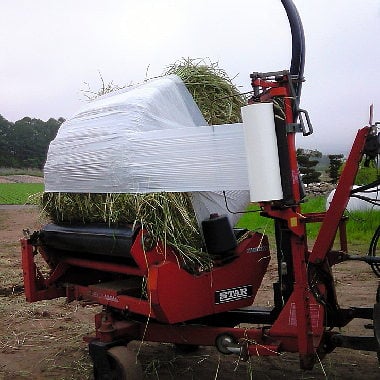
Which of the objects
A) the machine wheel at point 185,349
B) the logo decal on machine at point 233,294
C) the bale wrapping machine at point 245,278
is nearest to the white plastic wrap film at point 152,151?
the bale wrapping machine at point 245,278

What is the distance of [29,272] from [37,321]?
1692 mm

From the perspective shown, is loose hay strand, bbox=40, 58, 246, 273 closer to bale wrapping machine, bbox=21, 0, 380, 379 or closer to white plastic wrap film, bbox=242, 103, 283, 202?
bale wrapping machine, bbox=21, 0, 380, 379

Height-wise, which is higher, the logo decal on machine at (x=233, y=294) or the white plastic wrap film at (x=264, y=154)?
the white plastic wrap film at (x=264, y=154)

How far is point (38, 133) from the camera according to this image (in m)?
74.9

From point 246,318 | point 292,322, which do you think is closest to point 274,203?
point 292,322

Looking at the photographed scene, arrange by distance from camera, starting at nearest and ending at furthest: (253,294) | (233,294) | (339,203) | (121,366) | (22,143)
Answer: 1. (339,203)
2. (121,366)
3. (233,294)
4. (253,294)
5. (22,143)

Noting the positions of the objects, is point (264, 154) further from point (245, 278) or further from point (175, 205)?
point (245, 278)

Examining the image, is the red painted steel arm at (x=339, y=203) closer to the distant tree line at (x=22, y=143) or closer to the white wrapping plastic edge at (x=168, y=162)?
the white wrapping plastic edge at (x=168, y=162)

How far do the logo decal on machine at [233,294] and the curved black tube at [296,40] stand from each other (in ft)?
5.02

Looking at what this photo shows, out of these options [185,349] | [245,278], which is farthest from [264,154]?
[185,349]

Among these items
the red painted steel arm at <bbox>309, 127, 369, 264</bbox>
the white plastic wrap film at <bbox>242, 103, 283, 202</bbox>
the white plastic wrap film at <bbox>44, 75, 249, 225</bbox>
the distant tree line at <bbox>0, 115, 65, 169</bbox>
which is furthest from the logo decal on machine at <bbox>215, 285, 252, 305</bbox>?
the distant tree line at <bbox>0, 115, 65, 169</bbox>

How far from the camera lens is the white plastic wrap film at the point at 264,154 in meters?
3.76

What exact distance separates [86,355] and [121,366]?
1.37 meters

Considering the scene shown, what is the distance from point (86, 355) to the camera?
5.73m
